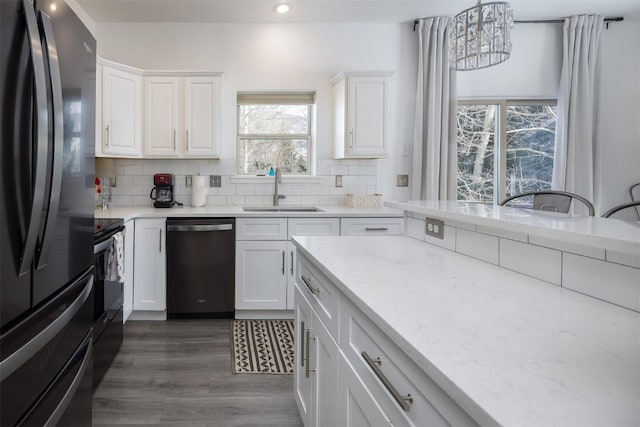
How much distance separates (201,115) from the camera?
3.49m

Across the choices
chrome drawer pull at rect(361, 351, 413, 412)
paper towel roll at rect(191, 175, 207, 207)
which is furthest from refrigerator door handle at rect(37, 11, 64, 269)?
paper towel roll at rect(191, 175, 207, 207)

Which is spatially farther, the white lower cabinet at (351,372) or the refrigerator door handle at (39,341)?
the refrigerator door handle at (39,341)

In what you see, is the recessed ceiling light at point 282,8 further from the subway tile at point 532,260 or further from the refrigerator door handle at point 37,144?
the subway tile at point 532,260

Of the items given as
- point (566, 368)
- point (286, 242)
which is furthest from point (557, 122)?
point (566, 368)

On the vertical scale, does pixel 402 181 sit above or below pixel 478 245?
above

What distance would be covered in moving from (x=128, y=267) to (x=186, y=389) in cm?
128

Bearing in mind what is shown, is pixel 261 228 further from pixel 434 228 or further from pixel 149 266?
pixel 434 228

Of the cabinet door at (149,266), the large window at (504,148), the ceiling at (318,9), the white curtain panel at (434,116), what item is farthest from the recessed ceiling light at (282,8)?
the cabinet door at (149,266)

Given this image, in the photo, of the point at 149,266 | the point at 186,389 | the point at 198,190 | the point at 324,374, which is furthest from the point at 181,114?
the point at 324,374

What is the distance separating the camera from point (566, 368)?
1.92ft

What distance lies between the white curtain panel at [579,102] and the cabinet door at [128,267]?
403 cm

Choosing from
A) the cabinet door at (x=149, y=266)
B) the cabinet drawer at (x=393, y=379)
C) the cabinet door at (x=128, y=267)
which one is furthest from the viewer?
the cabinet door at (x=149, y=266)

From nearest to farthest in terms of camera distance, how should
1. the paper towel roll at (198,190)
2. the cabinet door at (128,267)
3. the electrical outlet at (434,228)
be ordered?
the electrical outlet at (434,228)
the cabinet door at (128,267)
the paper towel roll at (198,190)

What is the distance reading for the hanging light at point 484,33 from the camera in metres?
2.13
